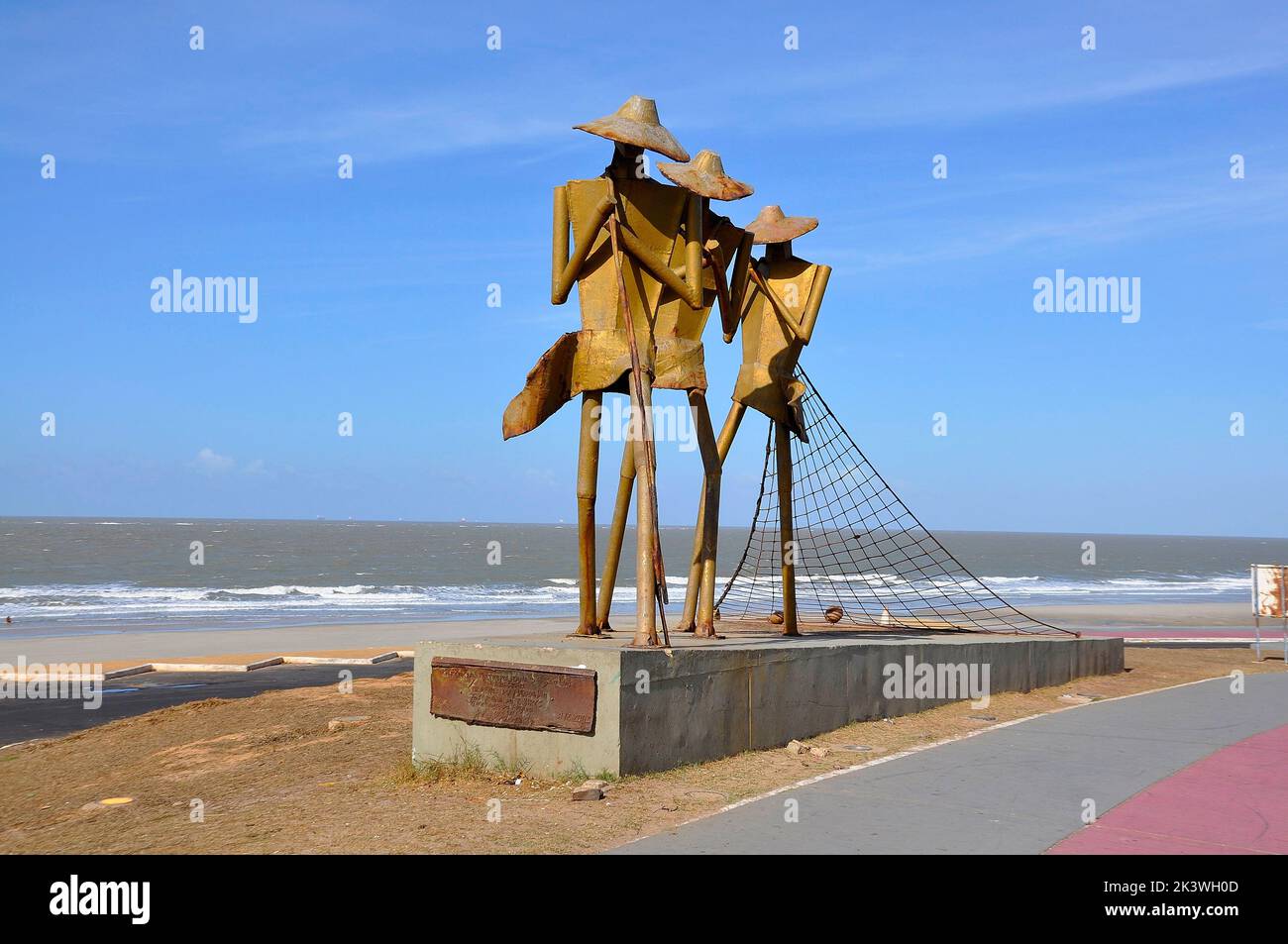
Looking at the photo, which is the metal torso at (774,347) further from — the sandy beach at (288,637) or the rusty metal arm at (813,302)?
the sandy beach at (288,637)

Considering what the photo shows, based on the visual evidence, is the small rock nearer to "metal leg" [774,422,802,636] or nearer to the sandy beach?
"metal leg" [774,422,802,636]

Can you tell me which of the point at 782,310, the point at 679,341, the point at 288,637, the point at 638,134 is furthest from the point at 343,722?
the point at 288,637

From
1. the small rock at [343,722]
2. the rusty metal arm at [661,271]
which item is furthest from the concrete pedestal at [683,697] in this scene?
the small rock at [343,722]

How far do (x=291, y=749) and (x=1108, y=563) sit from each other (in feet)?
286

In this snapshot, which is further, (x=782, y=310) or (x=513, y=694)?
(x=782, y=310)

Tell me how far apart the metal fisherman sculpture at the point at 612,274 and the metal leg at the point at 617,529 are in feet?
1.69

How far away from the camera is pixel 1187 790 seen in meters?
7.09

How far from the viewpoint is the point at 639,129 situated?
815cm

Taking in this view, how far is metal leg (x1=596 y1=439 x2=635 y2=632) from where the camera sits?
29.8 feet

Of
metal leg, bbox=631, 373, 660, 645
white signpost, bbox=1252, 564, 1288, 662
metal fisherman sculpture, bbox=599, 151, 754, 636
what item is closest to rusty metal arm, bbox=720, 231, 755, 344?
metal fisherman sculpture, bbox=599, 151, 754, 636

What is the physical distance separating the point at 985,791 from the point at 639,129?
4920mm

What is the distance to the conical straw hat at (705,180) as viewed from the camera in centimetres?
858

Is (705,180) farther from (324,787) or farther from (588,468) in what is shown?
(324,787)
